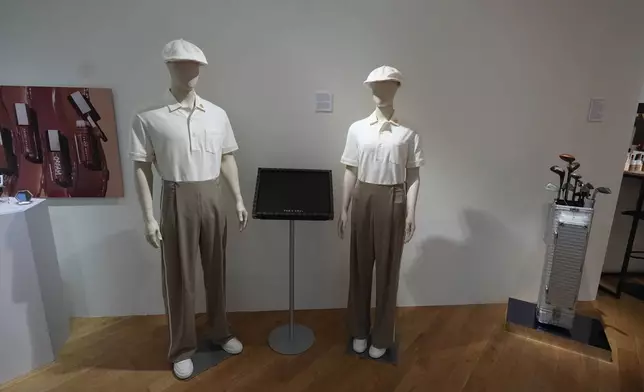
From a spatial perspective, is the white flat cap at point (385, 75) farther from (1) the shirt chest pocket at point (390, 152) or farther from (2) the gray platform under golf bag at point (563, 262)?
(2) the gray platform under golf bag at point (563, 262)

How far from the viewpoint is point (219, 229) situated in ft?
6.93

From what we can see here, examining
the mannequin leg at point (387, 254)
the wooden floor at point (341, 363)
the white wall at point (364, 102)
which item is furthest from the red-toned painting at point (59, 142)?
the mannequin leg at point (387, 254)

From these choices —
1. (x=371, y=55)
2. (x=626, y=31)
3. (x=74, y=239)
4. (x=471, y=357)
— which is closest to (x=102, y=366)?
(x=74, y=239)

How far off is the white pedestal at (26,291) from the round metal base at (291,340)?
1.31 m

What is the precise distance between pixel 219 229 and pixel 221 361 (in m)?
0.84

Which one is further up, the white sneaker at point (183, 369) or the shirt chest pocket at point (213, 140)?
the shirt chest pocket at point (213, 140)

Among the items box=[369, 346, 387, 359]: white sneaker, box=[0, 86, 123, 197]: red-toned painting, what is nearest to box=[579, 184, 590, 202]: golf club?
box=[369, 346, 387, 359]: white sneaker

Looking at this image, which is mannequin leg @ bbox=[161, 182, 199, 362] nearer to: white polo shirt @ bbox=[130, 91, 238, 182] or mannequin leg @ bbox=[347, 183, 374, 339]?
white polo shirt @ bbox=[130, 91, 238, 182]

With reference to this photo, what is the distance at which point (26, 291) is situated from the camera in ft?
6.94

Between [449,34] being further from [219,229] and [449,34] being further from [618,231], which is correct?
[618,231]

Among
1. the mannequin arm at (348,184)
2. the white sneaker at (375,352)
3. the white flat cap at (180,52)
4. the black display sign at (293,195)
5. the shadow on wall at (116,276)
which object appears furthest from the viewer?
the shadow on wall at (116,276)

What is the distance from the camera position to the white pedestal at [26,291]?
2037 mm

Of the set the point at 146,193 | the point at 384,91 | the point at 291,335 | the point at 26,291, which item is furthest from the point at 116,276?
the point at 384,91

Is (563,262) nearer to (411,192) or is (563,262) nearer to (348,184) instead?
(411,192)
